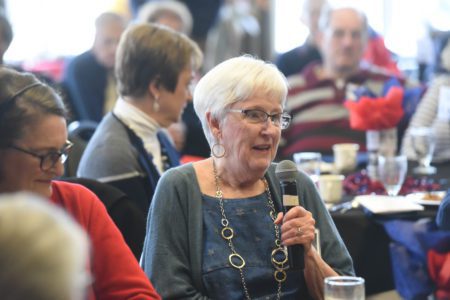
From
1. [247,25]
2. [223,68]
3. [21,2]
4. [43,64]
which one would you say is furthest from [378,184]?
[21,2]

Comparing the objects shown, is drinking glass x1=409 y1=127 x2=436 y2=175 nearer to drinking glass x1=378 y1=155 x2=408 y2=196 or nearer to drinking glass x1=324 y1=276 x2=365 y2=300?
drinking glass x1=378 y1=155 x2=408 y2=196

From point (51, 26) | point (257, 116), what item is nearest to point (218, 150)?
point (257, 116)

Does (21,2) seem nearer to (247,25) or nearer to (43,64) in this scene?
(43,64)

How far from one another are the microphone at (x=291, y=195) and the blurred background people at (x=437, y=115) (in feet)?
8.38

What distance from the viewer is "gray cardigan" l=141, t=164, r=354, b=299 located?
2549 mm

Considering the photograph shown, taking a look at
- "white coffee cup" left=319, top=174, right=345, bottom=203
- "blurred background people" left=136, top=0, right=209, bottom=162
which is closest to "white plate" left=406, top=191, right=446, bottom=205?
"white coffee cup" left=319, top=174, right=345, bottom=203

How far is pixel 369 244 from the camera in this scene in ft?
11.4

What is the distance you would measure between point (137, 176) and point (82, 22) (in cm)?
728

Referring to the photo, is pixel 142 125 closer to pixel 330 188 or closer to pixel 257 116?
pixel 330 188

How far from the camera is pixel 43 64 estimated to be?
991cm

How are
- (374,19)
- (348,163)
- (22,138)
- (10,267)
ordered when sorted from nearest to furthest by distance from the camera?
(10,267) → (22,138) → (348,163) → (374,19)

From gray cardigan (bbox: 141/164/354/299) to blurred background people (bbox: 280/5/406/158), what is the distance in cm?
278

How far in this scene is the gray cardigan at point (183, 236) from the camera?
2549 mm

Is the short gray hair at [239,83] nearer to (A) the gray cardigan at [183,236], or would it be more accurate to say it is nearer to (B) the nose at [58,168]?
(A) the gray cardigan at [183,236]
